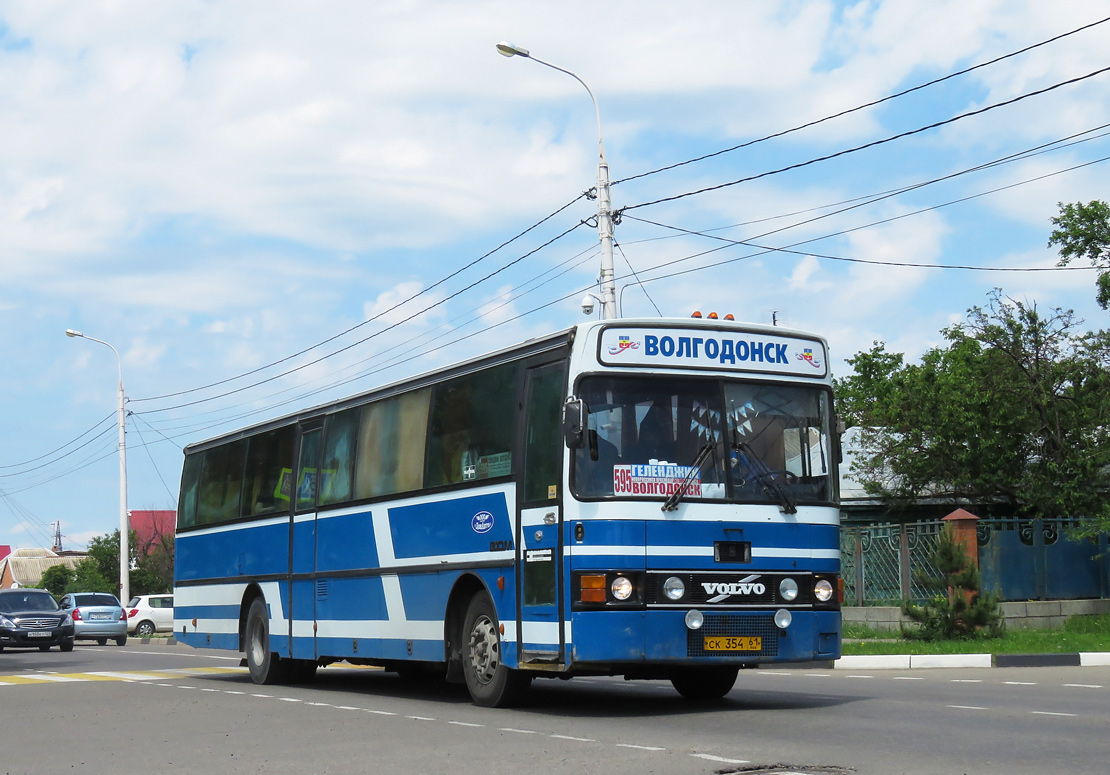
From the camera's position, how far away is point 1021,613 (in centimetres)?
2425

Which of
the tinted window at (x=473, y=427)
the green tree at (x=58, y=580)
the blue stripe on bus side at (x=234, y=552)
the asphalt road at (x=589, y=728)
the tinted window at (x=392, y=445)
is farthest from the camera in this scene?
the green tree at (x=58, y=580)

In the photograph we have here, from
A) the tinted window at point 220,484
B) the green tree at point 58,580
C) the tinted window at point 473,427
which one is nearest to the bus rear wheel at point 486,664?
the tinted window at point 473,427

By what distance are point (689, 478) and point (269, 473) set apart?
26.8ft

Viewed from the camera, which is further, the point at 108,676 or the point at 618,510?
the point at 108,676

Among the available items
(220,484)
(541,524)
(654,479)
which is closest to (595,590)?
(541,524)

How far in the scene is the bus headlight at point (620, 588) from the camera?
11711 mm

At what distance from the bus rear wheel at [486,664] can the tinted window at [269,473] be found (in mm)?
5060

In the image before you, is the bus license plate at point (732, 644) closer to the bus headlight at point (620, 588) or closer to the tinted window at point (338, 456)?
the bus headlight at point (620, 588)

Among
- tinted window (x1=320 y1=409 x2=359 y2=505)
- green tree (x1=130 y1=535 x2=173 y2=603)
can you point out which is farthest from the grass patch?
green tree (x1=130 y1=535 x2=173 y2=603)

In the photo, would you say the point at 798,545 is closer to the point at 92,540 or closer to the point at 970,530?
the point at 970,530

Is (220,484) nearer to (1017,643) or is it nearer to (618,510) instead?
(618,510)

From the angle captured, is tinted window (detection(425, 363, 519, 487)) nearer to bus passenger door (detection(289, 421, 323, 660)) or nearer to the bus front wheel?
bus passenger door (detection(289, 421, 323, 660))

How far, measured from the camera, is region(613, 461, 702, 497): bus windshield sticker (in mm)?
11844

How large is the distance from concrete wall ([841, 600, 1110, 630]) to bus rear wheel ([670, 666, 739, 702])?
1084 cm
